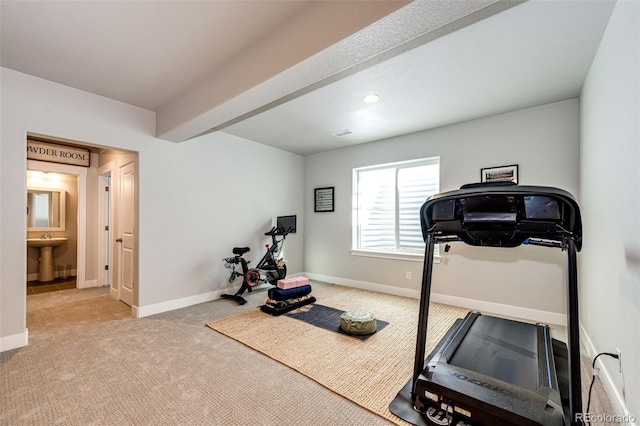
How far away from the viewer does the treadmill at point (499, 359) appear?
141cm

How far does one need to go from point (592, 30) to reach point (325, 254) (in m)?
4.32

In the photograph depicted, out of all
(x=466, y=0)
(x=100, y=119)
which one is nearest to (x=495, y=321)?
(x=466, y=0)

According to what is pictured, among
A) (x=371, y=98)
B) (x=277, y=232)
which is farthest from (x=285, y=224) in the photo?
(x=371, y=98)

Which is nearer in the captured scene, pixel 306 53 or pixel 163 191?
pixel 306 53

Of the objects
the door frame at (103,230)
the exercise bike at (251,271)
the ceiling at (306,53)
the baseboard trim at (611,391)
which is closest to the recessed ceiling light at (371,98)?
the ceiling at (306,53)

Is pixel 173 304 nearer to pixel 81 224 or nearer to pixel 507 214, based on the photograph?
pixel 81 224

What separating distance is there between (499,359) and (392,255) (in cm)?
243

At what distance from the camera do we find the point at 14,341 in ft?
8.34

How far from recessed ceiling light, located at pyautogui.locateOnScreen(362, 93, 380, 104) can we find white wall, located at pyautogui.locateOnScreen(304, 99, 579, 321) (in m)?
1.38

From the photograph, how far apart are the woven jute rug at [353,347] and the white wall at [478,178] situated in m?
0.48

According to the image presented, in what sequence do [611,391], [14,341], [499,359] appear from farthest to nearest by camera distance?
1. [14,341]
2. [499,359]
3. [611,391]

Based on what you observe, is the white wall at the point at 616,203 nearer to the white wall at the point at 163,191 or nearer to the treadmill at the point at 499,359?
the treadmill at the point at 499,359

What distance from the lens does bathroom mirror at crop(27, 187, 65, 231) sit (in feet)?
16.8

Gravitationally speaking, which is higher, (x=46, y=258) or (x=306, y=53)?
(x=306, y=53)
